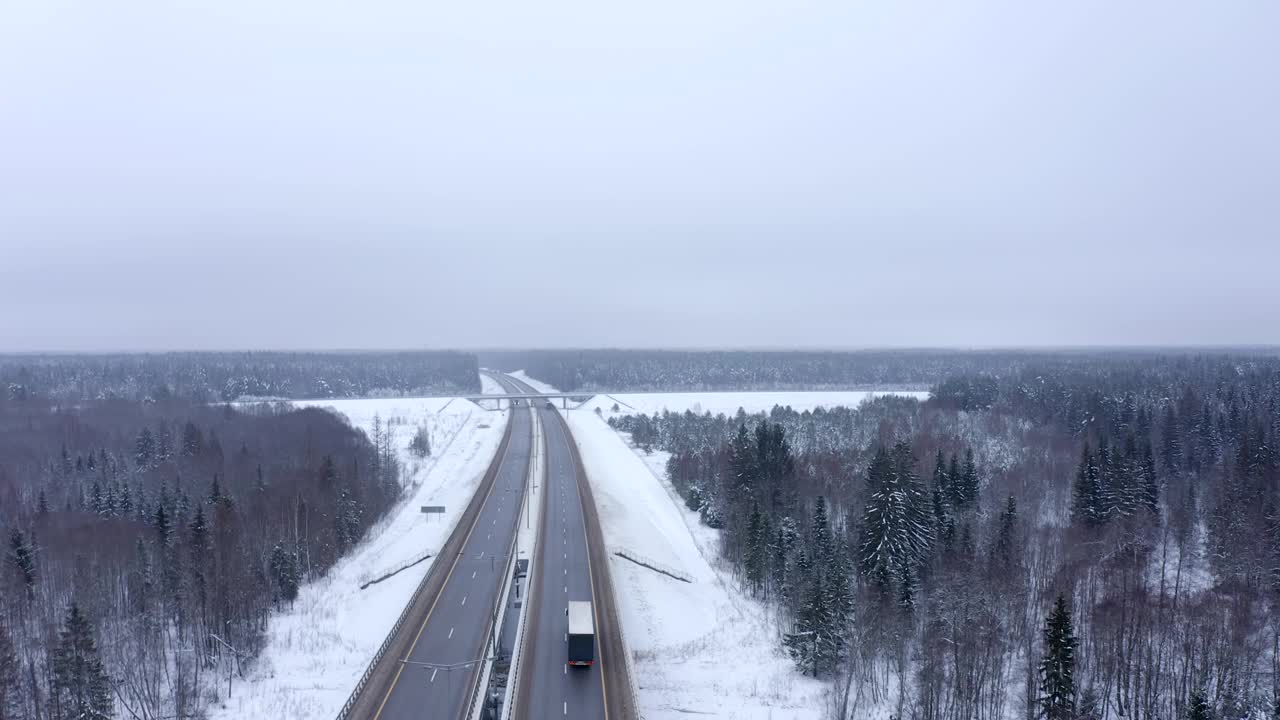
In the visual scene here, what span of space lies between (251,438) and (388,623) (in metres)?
65.8

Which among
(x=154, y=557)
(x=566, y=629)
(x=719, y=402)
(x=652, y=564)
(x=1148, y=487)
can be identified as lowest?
(x=652, y=564)

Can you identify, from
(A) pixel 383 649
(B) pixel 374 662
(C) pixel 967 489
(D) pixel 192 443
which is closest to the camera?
(B) pixel 374 662

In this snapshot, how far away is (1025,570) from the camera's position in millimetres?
44250

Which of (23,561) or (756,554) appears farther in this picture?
(756,554)

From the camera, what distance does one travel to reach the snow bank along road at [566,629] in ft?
93.4

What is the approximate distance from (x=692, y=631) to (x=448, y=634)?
47.1ft

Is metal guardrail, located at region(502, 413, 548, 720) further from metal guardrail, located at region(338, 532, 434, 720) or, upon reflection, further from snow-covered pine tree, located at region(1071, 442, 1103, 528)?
snow-covered pine tree, located at region(1071, 442, 1103, 528)

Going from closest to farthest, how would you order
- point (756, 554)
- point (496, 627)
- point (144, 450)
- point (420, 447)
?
point (496, 627), point (756, 554), point (144, 450), point (420, 447)

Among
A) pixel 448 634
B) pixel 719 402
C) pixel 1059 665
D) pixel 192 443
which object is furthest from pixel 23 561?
pixel 719 402

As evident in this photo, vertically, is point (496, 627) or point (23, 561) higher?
point (23, 561)

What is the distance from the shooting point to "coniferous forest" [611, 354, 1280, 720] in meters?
32.9

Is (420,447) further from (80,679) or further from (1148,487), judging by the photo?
(1148,487)

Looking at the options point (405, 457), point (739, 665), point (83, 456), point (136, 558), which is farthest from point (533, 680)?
point (83, 456)

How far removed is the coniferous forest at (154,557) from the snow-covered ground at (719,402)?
82935mm
